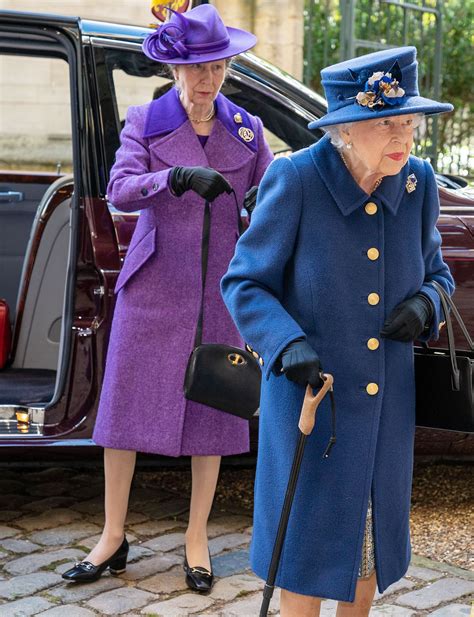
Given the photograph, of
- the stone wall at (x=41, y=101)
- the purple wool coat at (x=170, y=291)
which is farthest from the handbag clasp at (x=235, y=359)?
the stone wall at (x=41, y=101)

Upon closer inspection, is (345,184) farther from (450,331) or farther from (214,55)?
(214,55)

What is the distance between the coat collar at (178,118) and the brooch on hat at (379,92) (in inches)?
54.2

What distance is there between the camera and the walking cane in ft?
8.89

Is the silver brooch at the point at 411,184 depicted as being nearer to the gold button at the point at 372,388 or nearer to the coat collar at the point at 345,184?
the coat collar at the point at 345,184

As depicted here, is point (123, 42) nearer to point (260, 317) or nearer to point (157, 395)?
point (157, 395)

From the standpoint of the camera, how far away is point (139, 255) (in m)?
4.05

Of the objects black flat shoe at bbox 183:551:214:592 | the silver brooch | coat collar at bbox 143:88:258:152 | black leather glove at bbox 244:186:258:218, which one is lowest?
black flat shoe at bbox 183:551:214:592

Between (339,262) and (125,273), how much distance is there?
1.40 meters

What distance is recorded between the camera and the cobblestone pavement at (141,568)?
390 centimetres

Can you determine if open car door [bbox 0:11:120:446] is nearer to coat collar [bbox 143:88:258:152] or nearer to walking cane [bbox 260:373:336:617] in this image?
coat collar [bbox 143:88:258:152]

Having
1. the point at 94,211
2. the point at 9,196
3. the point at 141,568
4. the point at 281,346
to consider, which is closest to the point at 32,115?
the point at 9,196

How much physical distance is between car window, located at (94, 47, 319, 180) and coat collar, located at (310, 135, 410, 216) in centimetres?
172

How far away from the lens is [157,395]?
4074mm

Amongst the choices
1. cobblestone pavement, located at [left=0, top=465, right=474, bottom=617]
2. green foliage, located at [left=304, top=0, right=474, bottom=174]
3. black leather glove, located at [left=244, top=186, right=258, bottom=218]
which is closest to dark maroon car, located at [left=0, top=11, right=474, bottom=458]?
cobblestone pavement, located at [left=0, top=465, right=474, bottom=617]
